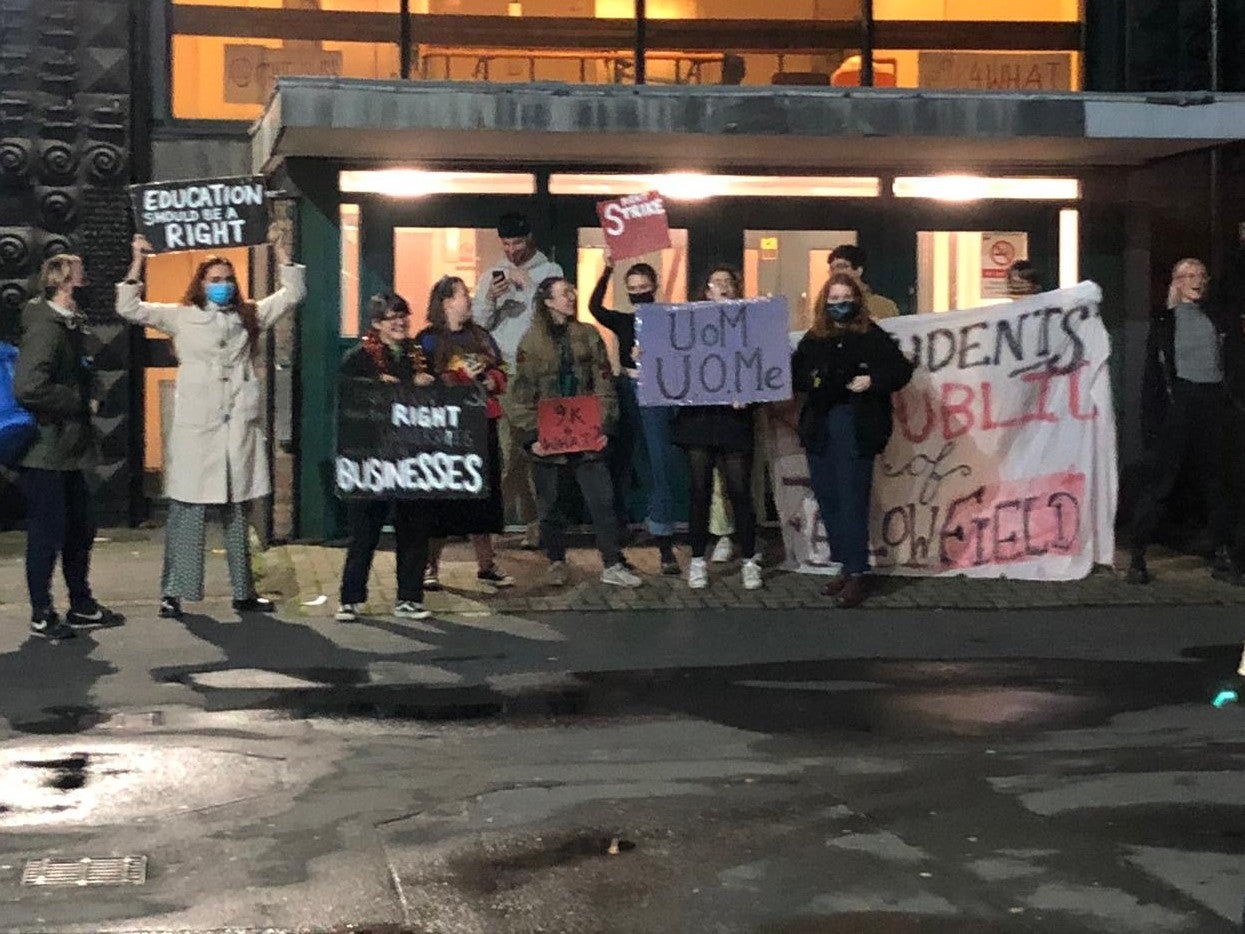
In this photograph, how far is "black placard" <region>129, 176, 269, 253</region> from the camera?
10.7 meters

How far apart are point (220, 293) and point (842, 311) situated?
3222 mm

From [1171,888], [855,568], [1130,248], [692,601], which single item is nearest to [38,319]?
[692,601]

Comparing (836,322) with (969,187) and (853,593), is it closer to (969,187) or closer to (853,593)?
(853,593)

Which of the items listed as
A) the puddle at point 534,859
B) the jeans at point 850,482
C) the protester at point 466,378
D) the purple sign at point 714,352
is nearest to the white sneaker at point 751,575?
the jeans at point 850,482

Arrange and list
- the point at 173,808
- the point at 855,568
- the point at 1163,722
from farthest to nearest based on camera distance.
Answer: the point at 855,568
the point at 1163,722
the point at 173,808

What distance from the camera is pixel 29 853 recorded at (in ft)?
20.0

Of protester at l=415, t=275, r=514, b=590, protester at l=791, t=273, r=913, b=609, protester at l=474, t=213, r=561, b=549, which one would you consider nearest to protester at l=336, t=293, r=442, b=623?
protester at l=415, t=275, r=514, b=590

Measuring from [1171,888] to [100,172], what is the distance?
9.75 metres

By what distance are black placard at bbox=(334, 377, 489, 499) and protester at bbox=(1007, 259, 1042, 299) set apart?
3699mm

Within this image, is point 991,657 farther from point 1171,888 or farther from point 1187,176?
point 1187,176

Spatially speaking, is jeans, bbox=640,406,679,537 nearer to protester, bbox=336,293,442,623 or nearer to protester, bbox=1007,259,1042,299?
protester, bbox=336,293,442,623

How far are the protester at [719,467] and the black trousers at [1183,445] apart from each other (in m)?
2.25

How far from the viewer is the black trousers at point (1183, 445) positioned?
38.0 ft

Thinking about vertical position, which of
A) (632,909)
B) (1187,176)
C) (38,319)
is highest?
(1187,176)
